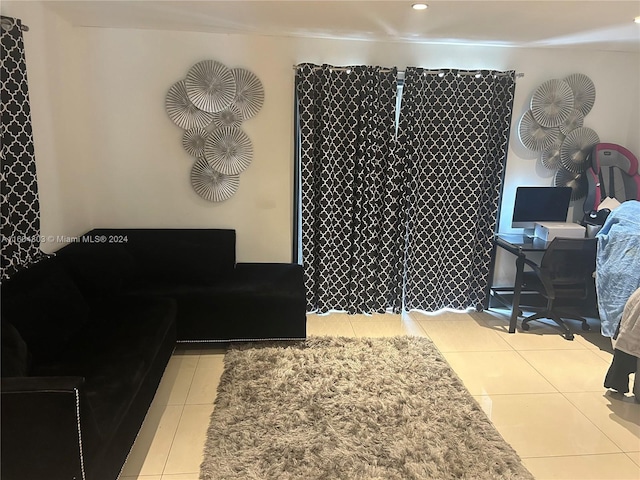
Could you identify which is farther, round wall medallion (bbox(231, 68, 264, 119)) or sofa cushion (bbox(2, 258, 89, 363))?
round wall medallion (bbox(231, 68, 264, 119))

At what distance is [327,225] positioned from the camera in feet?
12.3

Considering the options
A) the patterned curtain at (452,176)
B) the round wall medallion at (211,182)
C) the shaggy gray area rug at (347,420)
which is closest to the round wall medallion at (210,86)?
the round wall medallion at (211,182)

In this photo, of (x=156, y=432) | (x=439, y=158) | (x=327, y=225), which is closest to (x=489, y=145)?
(x=439, y=158)

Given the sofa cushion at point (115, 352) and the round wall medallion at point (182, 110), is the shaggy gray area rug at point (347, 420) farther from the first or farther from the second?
the round wall medallion at point (182, 110)

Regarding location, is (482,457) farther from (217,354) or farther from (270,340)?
(217,354)

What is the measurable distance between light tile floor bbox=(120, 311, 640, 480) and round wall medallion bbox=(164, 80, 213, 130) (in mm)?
1803

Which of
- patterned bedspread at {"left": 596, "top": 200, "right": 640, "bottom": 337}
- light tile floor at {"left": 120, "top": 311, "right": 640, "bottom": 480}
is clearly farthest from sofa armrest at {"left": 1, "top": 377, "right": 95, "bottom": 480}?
patterned bedspread at {"left": 596, "top": 200, "right": 640, "bottom": 337}

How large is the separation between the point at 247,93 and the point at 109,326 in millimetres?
2077

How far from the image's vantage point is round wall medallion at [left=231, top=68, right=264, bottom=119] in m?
3.51

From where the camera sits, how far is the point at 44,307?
2.30 m

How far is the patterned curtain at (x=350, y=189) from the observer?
3535mm

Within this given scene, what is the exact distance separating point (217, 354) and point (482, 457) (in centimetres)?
189

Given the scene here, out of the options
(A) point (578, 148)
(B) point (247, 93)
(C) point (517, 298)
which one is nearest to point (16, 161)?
(B) point (247, 93)

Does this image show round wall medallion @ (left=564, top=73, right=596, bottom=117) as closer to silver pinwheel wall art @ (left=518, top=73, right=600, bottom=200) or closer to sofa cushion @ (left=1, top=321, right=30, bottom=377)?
silver pinwheel wall art @ (left=518, top=73, right=600, bottom=200)
